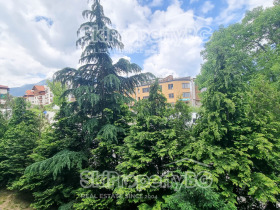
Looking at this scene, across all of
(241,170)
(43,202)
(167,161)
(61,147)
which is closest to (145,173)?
(167,161)

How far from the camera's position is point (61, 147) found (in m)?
7.42

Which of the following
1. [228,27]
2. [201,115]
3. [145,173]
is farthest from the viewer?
[228,27]

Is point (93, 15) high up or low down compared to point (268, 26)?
down

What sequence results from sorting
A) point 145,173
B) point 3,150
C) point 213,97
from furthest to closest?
point 3,150 → point 145,173 → point 213,97

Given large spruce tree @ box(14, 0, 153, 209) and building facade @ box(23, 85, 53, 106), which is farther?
building facade @ box(23, 85, 53, 106)

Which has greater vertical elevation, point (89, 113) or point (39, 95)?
point (39, 95)

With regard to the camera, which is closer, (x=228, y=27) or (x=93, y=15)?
(x=93, y=15)

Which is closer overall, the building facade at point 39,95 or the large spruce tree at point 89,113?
the large spruce tree at point 89,113

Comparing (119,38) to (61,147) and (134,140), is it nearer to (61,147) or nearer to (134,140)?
(134,140)

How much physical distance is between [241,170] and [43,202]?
927 centimetres

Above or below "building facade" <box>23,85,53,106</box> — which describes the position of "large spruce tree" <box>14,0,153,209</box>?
below

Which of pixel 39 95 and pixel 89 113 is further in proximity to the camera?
pixel 39 95

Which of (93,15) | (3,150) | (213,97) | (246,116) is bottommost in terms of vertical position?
(3,150)

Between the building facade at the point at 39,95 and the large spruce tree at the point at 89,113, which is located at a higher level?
the building facade at the point at 39,95
